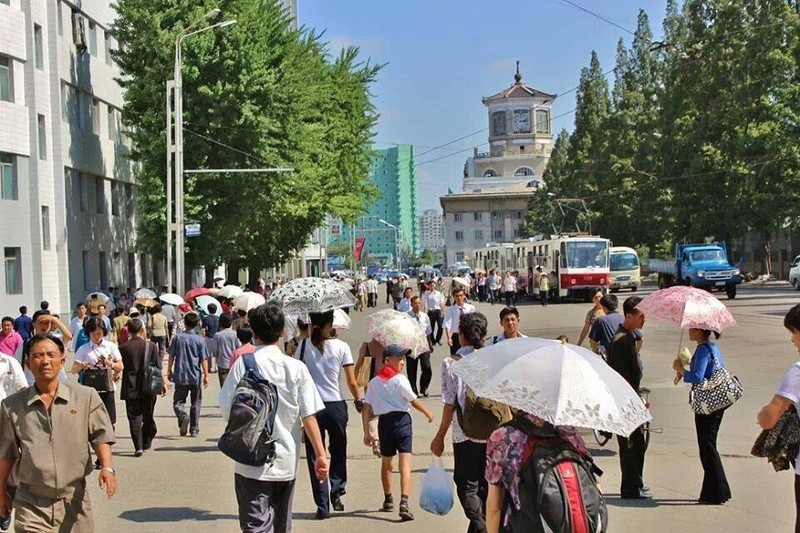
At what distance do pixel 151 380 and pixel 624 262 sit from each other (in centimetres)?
5039

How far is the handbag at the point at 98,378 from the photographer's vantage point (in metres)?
12.7

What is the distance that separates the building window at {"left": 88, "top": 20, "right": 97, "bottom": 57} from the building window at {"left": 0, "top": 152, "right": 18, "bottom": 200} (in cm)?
1083

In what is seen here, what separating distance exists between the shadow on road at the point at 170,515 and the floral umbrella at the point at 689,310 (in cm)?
410

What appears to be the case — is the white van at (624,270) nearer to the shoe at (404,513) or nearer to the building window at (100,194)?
the building window at (100,194)

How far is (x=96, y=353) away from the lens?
12797mm

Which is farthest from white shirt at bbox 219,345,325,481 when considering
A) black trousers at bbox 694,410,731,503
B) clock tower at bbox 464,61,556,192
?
clock tower at bbox 464,61,556,192

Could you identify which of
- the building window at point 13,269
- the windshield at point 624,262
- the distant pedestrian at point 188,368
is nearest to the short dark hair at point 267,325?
the distant pedestrian at point 188,368

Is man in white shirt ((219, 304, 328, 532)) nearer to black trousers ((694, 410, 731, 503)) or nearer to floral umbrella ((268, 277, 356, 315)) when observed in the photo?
black trousers ((694, 410, 731, 503))

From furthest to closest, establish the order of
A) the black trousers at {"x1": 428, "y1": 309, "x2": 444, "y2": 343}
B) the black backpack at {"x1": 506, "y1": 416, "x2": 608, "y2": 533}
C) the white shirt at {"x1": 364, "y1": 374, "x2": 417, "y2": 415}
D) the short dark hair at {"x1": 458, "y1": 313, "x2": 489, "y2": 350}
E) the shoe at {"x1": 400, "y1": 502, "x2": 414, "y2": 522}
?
the black trousers at {"x1": 428, "y1": 309, "x2": 444, "y2": 343}, the shoe at {"x1": 400, "y1": 502, "x2": 414, "y2": 522}, the white shirt at {"x1": 364, "y1": 374, "x2": 417, "y2": 415}, the short dark hair at {"x1": 458, "y1": 313, "x2": 489, "y2": 350}, the black backpack at {"x1": 506, "y1": 416, "x2": 608, "y2": 533}

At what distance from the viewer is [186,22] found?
40.8 metres

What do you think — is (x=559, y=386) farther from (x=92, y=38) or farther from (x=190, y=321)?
→ (x=92, y=38)

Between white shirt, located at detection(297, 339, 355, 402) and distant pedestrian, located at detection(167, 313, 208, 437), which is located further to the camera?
distant pedestrian, located at detection(167, 313, 208, 437)

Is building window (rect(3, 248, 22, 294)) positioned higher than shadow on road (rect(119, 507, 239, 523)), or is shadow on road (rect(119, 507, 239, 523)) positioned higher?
building window (rect(3, 248, 22, 294))

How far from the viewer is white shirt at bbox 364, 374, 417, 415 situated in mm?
9164
